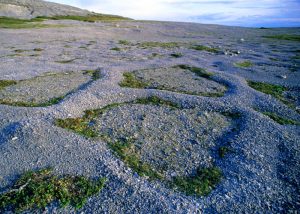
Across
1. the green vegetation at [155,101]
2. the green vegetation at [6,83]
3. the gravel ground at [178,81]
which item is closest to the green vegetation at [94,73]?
the gravel ground at [178,81]

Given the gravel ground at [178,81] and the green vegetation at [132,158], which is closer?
the green vegetation at [132,158]

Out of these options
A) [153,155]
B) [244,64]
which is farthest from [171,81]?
[244,64]

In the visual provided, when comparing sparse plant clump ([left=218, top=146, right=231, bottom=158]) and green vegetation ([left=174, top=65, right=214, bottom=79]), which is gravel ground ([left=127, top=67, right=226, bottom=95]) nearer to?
green vegetation ([left=174, top=65, right=214, bottom=79])

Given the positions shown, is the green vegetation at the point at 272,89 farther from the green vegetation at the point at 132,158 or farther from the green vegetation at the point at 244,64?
the green vegetation at the point at 132,158

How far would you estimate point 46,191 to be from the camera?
962cm

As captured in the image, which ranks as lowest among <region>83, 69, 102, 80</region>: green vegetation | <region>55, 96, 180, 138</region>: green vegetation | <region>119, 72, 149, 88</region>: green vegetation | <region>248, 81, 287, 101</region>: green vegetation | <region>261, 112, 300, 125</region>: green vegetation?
<region>83, 69, 102, 80</region>: green vegetation

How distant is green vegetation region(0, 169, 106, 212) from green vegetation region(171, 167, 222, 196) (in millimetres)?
2893

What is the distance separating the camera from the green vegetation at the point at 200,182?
33.4 feet

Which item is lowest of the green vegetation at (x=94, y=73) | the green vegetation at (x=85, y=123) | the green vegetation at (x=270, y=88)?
the green vegetation at (x=94, y=73)

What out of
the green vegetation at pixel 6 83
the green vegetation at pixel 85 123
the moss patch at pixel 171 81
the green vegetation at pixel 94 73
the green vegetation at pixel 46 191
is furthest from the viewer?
the green vegetation at pixel 94 73

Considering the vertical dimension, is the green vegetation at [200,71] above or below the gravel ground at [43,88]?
above

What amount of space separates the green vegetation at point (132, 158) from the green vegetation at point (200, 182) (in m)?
0.82

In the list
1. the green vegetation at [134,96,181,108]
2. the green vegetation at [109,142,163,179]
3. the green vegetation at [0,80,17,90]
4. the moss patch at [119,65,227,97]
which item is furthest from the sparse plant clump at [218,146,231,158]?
the green vegetation at [0,80,17,90]

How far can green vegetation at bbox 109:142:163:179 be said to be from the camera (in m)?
11.0
